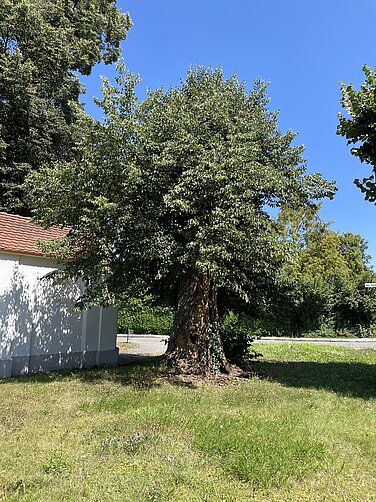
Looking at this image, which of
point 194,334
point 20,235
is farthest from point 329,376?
point 20,235

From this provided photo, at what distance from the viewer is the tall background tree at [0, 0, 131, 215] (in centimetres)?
1870

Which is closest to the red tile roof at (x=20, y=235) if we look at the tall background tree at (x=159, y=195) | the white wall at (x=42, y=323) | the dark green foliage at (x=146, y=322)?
the white wall at (x=42, y=323)

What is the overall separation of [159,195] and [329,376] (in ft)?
22.2

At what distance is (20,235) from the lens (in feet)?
37.8

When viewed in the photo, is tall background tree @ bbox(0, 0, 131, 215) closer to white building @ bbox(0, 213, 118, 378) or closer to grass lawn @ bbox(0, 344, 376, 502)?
white building @ bbox(0, 213, 118, 378)

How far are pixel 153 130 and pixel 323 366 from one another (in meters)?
9.43

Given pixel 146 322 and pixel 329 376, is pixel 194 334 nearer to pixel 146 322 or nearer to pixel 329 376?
pixel 329 376

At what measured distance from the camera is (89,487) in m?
3.97

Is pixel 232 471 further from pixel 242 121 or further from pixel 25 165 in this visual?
pixel 25 165

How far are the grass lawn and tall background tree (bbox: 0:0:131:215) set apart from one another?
13.4 meters

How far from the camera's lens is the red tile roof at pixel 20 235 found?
1058 centimetres

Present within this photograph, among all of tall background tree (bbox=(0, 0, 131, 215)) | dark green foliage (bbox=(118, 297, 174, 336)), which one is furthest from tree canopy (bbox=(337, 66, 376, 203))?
dark green foliage (bbox=(118, 297, 174, 336))

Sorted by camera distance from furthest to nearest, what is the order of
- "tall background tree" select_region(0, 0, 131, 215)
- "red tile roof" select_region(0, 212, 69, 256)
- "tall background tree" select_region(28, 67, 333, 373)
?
"tall background tree" select_region(0, 0, 131, 215) < "red tile roof" select_region(0, 212, 69, 256) < "tall background tree" select_region(28, 67, 333, 373)

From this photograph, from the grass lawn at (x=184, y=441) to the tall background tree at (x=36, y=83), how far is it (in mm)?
13382
